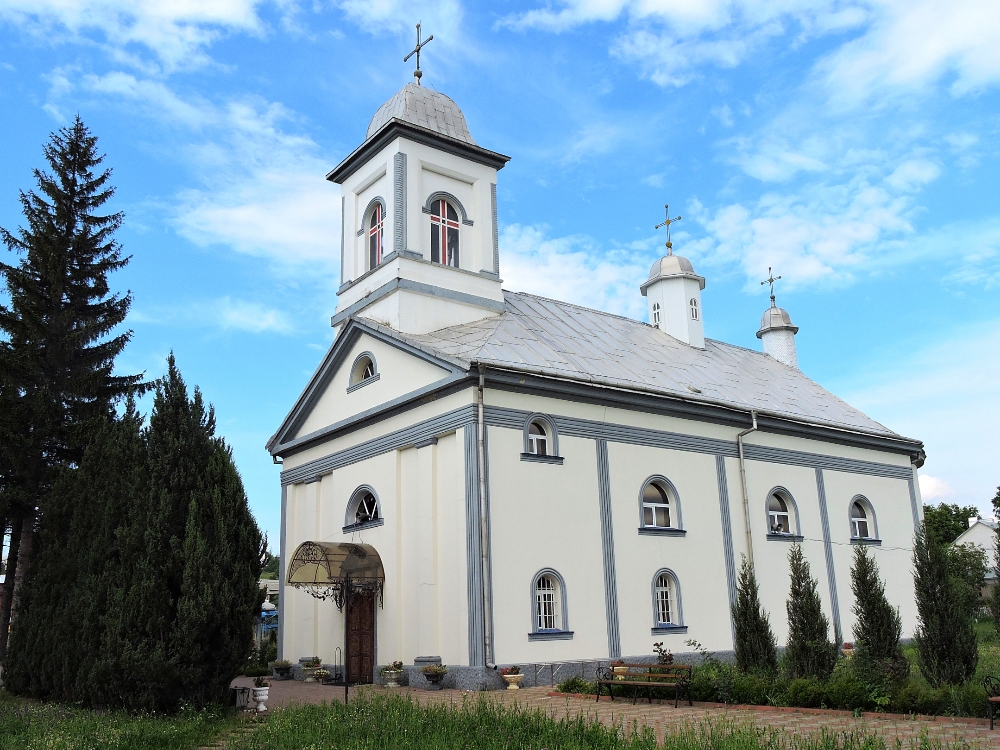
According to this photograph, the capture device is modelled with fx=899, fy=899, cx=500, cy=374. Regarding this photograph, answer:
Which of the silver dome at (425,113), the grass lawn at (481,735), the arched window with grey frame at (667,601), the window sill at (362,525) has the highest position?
the silver dome at (425,113)

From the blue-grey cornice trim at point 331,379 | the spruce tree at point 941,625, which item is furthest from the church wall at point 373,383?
the spruce tree at point 941,625

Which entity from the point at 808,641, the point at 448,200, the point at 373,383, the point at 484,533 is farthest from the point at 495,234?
the point at 808,641

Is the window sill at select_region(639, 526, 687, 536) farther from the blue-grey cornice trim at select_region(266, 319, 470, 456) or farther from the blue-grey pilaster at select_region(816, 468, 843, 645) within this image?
the blue-grey pilaster at select_region(816, 468, 843, 645)

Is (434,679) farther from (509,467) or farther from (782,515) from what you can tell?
(782,515)

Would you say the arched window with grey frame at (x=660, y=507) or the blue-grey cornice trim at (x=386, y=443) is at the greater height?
the blue-grey cornice trim at (x=386, y=443)

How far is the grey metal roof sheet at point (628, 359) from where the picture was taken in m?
19.9

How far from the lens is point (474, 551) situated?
1734 centimetres

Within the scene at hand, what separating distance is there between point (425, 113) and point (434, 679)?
14.3m

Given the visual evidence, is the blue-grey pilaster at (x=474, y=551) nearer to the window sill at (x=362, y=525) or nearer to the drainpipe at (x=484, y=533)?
the drainpipe at (x=484, y=533)

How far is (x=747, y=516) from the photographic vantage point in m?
22.4

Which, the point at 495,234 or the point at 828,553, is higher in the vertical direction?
the point at 495,234

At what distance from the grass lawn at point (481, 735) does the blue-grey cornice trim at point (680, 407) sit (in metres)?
8.20

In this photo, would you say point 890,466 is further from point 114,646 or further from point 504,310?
point 114,646

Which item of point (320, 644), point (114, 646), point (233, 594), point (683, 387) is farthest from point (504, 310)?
point (114, 646)
